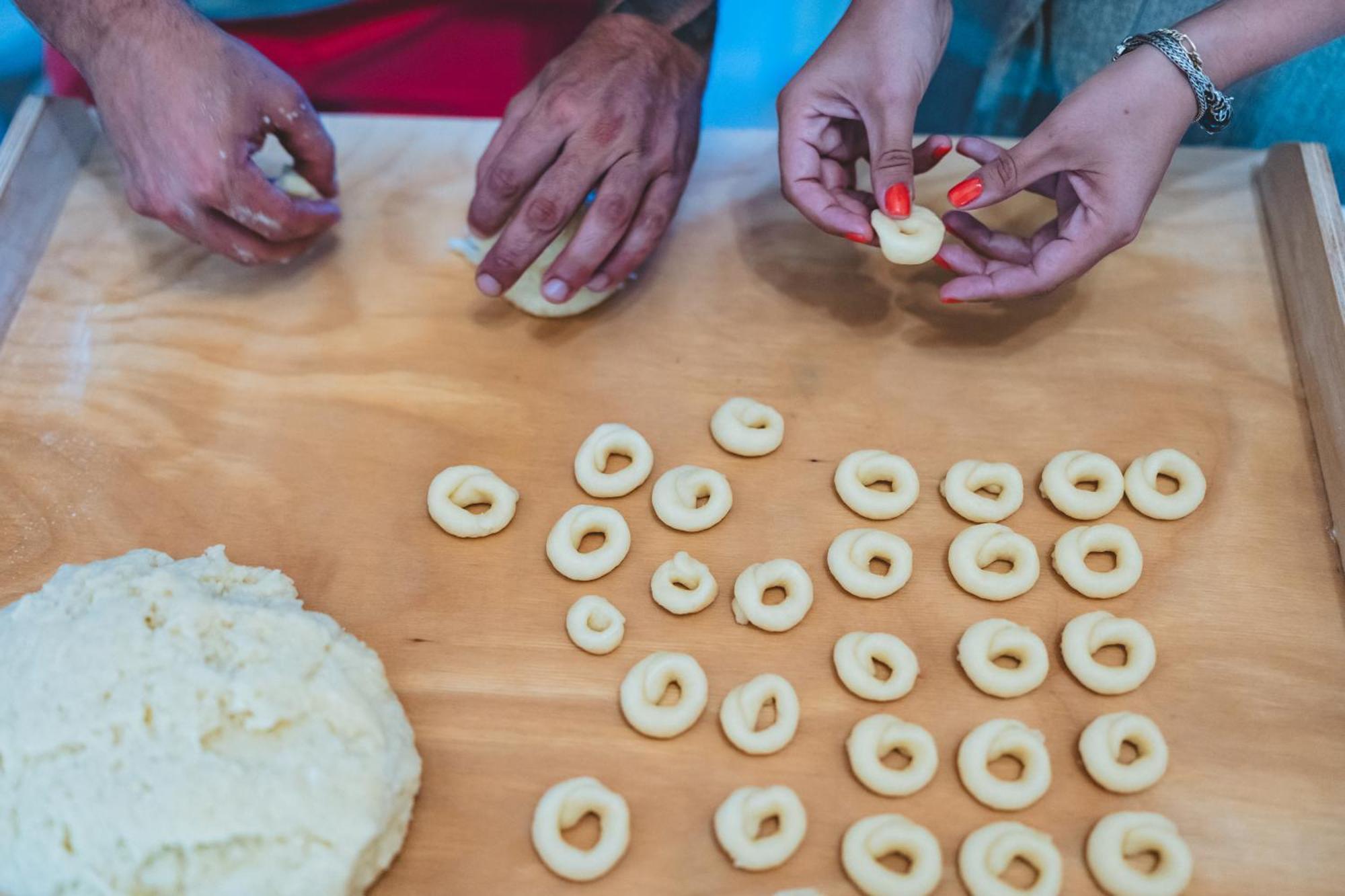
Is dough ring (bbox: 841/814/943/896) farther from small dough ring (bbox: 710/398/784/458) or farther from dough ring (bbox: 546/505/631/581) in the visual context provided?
small dough ring (bbox: 710/398/784/458)

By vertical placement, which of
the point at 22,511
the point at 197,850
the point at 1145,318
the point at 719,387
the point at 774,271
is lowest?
the point at 22,511

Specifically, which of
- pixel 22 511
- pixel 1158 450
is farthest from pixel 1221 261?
pixel 22 511

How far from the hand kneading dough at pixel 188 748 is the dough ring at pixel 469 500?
0.29m

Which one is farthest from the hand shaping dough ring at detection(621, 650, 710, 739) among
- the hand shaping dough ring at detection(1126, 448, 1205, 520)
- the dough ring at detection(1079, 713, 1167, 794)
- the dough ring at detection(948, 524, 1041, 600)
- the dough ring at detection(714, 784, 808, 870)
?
Result: the hand shaping dough ring at detection(1126, 448, 1205, 520)

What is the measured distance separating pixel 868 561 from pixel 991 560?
0.23 m

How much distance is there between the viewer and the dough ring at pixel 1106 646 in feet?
5.49

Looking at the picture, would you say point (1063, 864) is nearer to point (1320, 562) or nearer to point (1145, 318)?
point (1320, 562)

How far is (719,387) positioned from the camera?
2088 mm

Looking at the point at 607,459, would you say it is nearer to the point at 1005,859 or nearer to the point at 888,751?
the point at 888,751

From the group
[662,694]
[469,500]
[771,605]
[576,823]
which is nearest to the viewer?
[576,823]

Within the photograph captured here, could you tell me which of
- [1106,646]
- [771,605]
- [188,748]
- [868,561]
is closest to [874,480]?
[868,561]

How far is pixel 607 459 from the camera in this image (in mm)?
1992

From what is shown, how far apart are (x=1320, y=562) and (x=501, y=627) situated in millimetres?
1428

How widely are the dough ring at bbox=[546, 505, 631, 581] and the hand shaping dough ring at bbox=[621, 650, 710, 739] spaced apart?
0.19 metres
